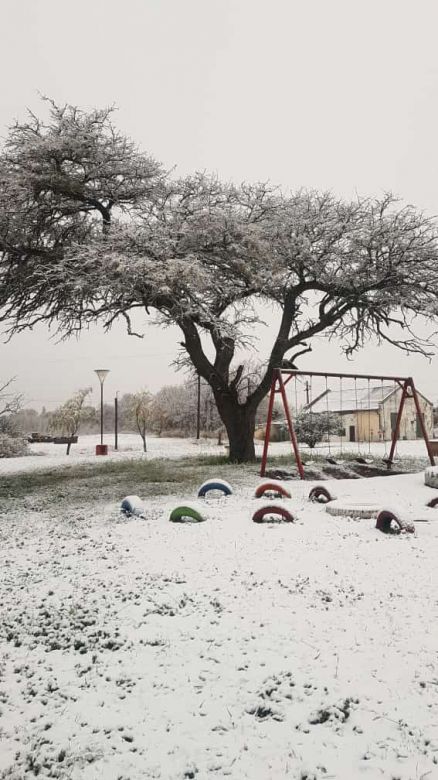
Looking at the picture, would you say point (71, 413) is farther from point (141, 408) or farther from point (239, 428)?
point (239, 428)

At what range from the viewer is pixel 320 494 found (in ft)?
35.4

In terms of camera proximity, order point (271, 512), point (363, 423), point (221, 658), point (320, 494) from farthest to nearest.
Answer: point (363, 423), point (320, 494), point (271, 512), point (221, 658)

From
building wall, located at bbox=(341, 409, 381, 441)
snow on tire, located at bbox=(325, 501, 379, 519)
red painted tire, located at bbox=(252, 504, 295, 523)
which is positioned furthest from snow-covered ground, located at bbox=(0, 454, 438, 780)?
building wall, located at bbox=(341, 409, 381, 441)

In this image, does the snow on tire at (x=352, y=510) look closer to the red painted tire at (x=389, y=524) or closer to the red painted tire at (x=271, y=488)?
the red painted tire at (x=389, y=524)

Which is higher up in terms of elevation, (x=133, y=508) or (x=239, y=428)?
(x=239, y=428)

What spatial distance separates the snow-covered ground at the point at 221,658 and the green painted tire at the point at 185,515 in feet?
3.24

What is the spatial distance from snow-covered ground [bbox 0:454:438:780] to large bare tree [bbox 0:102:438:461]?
7.43 m

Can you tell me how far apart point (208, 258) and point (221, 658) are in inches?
496

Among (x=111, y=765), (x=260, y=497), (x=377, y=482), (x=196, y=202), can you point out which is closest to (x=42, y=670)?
(x=111, y=765)

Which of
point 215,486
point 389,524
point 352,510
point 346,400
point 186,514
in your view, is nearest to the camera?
point 389,524

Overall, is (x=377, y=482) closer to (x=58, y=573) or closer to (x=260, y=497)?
(x=260, y=497)

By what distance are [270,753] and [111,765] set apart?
88 centimetres

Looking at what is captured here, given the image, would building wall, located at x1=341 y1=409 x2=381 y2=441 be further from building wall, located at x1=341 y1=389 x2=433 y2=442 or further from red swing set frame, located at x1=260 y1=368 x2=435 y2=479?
red swing set frame, located at x1=260 y1=368 x2=435 y2=479

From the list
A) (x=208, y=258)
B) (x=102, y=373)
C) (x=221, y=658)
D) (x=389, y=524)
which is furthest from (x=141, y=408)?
(x=221, y=658)
